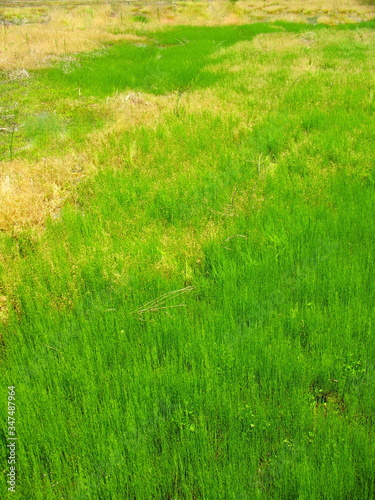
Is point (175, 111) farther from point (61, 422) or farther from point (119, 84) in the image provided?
point (61, 422)

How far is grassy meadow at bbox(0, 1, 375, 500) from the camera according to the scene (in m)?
2.15

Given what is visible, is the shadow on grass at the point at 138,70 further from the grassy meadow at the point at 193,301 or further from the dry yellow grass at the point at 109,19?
the grassy meadow at the point at 193,301

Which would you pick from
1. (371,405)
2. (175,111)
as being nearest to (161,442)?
(371,405)

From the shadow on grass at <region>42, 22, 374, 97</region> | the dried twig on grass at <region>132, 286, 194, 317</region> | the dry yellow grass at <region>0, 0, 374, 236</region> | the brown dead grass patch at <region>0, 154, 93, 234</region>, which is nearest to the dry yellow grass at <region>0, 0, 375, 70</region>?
the dry yellow grass at <region>0, 0, 374, 236</region>

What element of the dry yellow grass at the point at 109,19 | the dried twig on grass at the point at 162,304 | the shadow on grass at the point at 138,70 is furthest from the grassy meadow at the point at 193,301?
the dry yellow grass at the point at 109,19

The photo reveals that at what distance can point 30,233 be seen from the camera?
4.32m

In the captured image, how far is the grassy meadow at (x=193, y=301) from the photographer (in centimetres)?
215

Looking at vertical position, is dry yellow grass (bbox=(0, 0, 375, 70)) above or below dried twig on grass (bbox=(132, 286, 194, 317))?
above

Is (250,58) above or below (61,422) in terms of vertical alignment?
above

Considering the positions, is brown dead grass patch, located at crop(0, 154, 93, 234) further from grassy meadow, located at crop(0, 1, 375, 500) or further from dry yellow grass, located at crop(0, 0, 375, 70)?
dry yellow grass, located at crop(0, 0, 375, 70)

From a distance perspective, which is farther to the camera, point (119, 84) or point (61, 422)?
point (119, 84)

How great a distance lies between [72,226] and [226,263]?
183cm

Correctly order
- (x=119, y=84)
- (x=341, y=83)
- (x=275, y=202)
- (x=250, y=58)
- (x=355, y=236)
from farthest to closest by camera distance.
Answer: (x=250, y=58) < (x=119, y=84) < (x=341, y=83) < (x=275, y=202) < (x=355, y=236)

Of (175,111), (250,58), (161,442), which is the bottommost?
(161,442)
